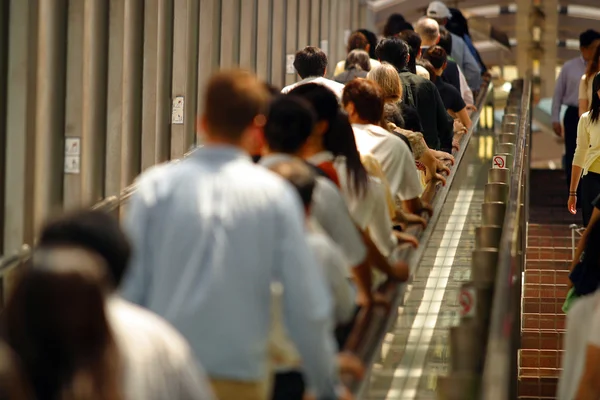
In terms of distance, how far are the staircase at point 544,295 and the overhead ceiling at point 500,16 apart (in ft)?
36.4

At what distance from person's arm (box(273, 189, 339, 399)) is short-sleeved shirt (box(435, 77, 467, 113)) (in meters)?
7.46

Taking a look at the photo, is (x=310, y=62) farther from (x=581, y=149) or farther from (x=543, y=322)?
(x=543, y=322)

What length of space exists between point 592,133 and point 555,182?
614 cm

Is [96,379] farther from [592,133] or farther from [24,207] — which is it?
[592,133]

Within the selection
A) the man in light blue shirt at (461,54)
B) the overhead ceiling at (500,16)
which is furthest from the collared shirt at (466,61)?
the overhead ceiling at (500,16)

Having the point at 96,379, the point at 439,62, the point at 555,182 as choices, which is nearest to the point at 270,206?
the point at 96,379

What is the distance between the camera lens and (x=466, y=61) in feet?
49.4

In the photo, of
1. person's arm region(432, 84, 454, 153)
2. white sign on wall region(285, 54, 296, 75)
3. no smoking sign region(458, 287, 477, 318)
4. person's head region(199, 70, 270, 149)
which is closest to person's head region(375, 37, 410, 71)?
person's arm region(432, 84, 454, 153)

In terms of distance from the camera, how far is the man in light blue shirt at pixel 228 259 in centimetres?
400

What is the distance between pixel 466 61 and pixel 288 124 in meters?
10.4

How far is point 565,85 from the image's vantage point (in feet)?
45.9

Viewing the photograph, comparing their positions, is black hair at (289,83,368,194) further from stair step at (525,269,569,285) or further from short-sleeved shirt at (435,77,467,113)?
stair step at (525,269,569,285)

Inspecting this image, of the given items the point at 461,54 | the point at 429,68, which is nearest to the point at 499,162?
the point at 429,68

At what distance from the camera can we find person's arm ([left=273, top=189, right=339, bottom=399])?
400 cm
